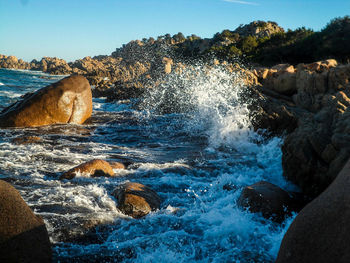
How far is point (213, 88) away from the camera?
11.5 metres

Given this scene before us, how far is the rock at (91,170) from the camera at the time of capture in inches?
176

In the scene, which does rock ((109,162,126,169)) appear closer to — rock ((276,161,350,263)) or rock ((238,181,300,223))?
rock ((238,181,300,223))

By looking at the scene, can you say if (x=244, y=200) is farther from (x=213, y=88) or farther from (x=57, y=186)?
(x=213, y=88)

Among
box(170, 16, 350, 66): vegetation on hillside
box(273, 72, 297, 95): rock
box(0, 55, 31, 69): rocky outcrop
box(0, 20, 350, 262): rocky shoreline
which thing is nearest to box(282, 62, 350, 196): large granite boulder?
box(0, 20, 350, 262): rocky shoreline

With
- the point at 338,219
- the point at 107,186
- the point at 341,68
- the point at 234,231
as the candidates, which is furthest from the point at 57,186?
the point at 341,68

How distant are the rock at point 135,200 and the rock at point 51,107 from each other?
5898mm

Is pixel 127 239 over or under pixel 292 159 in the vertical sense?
under

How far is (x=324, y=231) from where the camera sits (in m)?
1.92

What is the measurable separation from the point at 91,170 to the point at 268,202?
2.75 m

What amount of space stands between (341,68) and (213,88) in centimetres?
452

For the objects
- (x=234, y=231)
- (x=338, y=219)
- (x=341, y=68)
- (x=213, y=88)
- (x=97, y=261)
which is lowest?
(x=97, y=261)

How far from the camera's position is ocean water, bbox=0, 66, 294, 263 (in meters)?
2.83

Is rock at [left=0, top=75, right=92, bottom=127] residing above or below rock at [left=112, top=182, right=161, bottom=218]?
Result: above

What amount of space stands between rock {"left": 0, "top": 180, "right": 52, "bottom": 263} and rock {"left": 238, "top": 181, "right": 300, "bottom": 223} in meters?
2.34
